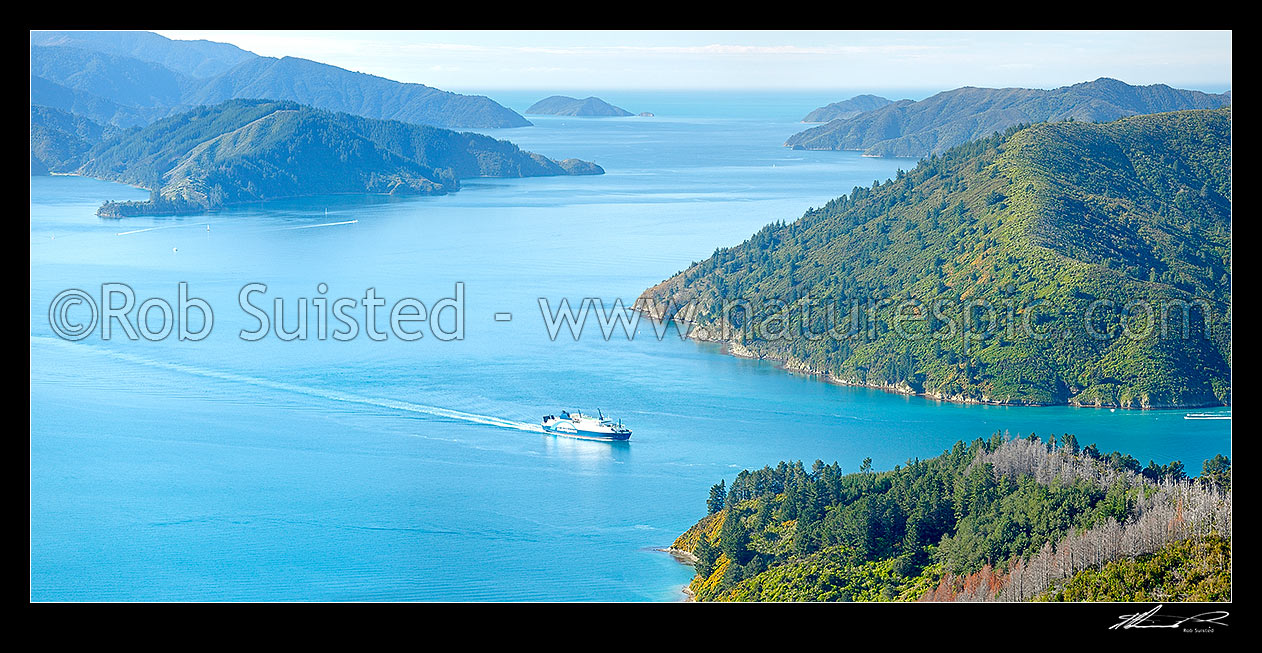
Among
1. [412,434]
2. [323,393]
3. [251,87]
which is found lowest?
[412,434]

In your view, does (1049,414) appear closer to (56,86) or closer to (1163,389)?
(1163,389)

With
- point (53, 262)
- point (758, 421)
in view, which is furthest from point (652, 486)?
point (53, 262)

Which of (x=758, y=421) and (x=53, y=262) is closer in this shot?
(x=758, y=421)
